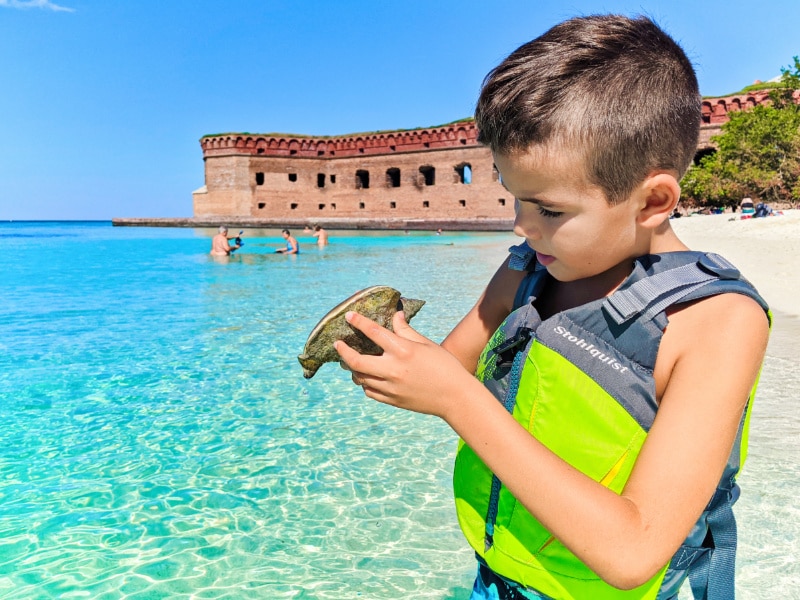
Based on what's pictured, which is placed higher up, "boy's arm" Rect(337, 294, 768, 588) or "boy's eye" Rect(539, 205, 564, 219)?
"boy's eye" Rect(539, 205, 564, 219)

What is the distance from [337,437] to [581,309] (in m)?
2.95

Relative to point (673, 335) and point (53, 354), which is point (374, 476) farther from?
point (53, 354)

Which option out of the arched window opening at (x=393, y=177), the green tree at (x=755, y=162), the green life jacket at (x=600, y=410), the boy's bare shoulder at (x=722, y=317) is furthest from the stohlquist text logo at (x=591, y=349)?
the arched window opening at (x=393, y=177)

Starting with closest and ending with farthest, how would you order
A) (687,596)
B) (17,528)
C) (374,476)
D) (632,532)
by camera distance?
(632,532) → (687,596) → (17,528) → (374,476)

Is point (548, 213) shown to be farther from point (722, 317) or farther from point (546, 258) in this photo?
point (722, 317)

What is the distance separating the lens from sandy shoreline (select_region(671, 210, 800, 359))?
616cm

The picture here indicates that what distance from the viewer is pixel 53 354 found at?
19.6ft

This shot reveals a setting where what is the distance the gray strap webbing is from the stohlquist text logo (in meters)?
0.06

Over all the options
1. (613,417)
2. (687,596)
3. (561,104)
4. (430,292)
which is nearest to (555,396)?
(613,417)

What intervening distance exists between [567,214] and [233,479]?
2.75 meters

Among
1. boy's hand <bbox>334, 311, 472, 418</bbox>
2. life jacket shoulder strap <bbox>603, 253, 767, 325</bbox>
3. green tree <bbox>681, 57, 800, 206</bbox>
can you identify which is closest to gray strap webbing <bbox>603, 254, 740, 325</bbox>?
life jacket shoulder strap <bbox>603, 253, 767, 325</bbox>

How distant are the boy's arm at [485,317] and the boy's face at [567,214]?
0.27 meters

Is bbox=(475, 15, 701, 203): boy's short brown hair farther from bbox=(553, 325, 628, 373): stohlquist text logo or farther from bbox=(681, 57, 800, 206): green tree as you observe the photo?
bbox=(681, 57, 800, 206): green tree

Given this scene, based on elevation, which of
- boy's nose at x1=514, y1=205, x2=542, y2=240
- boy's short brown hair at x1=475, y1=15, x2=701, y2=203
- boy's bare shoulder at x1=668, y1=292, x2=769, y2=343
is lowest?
boy's bare shoulder at x1=668, y1=292, x2=769, y2=343
